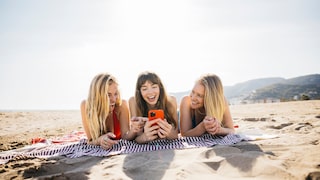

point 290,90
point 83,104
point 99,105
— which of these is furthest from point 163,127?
point 290,90

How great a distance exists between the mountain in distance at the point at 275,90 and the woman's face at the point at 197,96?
14098mm

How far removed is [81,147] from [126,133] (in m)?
0.79

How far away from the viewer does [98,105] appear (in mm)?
3725

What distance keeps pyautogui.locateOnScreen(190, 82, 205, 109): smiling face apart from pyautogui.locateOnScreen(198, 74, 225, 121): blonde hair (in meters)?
0.08

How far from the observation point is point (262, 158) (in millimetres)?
2277

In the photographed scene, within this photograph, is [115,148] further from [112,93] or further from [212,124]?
[212,124]

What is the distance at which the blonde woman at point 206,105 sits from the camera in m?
3.94

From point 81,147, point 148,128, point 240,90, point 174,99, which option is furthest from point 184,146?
point 240,90

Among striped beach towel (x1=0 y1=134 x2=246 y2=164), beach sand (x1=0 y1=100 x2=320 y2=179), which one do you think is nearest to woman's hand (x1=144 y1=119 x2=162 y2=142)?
striped beach towel (x1=0 y1=134 x2=246 y2=164)

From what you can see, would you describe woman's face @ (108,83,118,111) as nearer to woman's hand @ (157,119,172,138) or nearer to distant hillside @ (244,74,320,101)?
woman's hand @ (157,119,172,138)

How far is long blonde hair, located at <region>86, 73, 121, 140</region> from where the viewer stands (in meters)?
3.70

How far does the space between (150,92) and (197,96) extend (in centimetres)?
86

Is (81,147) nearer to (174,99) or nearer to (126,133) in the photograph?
(126,133)

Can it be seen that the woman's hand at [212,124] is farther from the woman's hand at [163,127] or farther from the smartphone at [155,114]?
the smartphone at [155,114]
